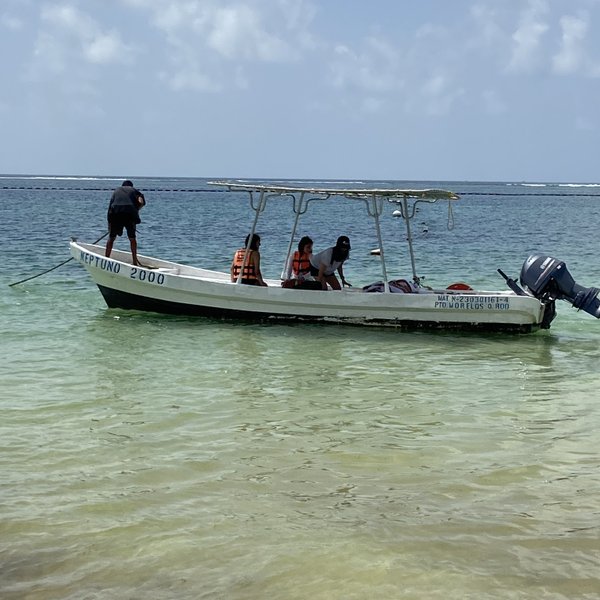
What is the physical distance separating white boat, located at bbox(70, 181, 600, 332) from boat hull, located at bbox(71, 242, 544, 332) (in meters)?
0.01

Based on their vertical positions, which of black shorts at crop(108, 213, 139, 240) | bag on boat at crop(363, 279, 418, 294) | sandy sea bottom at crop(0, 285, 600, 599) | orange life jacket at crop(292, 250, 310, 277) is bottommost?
sandy sea bottom at crop(0, 285, 600, 599)

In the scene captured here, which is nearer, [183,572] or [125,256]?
[183,572]

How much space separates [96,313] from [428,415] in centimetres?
792

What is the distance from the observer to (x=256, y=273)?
13773mm

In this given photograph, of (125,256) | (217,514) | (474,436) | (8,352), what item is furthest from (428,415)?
(125,256)

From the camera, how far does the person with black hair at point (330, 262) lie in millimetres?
13273

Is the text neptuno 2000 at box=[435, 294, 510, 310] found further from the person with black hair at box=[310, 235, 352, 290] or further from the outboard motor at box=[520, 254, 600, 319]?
the person with black hair at box=[310, 235, 352, 290]

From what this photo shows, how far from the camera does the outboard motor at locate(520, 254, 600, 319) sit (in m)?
12.3

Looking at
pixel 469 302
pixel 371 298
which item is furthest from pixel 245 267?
pixel 469 302

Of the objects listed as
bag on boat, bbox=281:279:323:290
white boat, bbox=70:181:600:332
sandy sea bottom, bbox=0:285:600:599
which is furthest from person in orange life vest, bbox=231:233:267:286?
sandy sea bottom, bbox=0:285:600:599

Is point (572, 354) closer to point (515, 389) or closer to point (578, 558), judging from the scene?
point (515, 389)

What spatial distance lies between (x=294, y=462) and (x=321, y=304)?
6.60m

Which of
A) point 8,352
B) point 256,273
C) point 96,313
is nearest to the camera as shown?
point 8,352

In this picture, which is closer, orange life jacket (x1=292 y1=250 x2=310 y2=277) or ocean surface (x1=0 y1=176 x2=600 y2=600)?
ocean surface (x1=0 y1=176 x2=600 y2=600)
